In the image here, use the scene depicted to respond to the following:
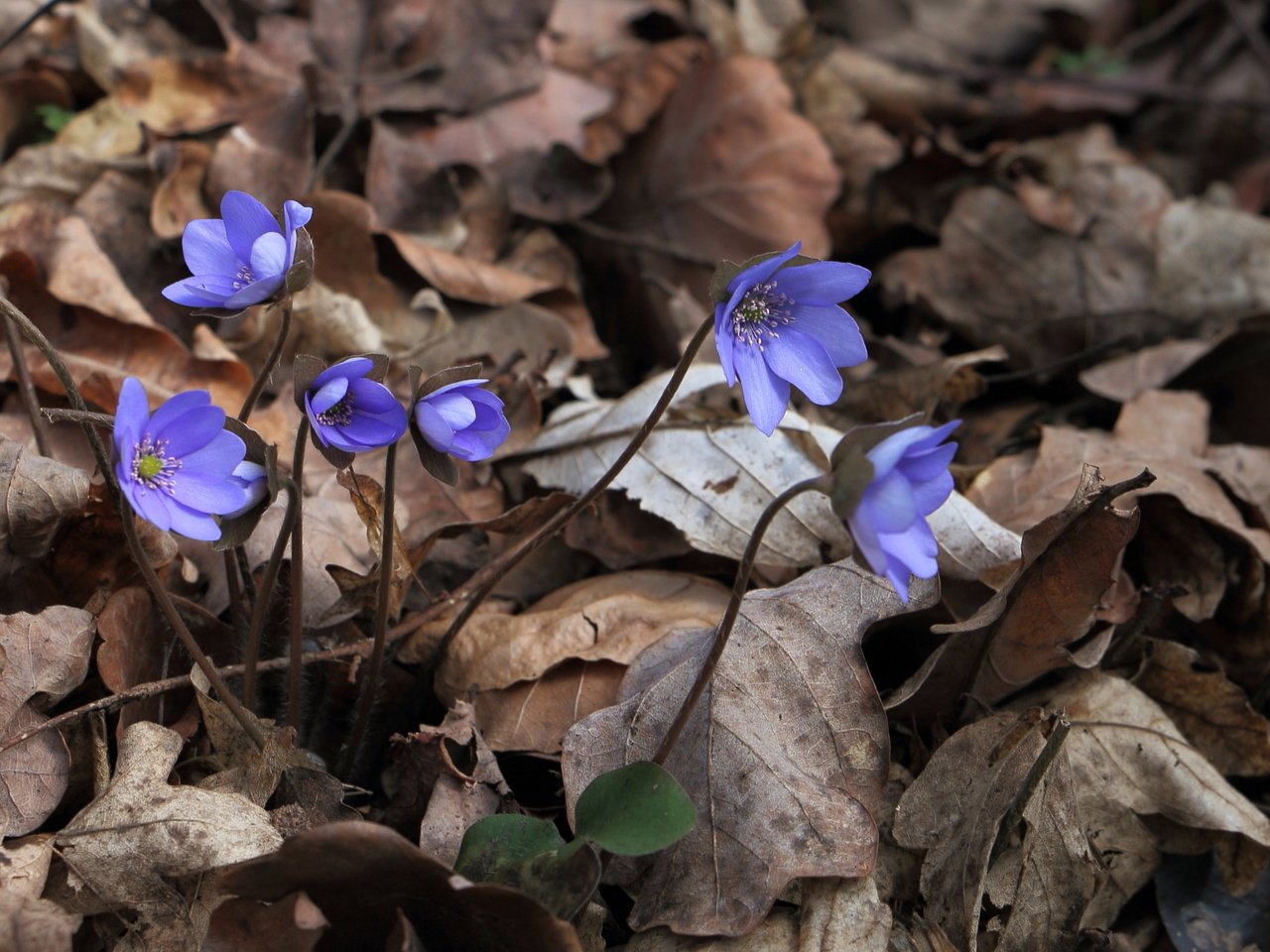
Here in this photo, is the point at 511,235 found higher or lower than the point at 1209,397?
higher

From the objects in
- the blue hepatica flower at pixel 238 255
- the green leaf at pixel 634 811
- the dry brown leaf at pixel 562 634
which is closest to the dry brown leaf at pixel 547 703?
the dry brown leaf at pixel 562 634

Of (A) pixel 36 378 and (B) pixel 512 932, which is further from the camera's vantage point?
(A) pixel 36 378

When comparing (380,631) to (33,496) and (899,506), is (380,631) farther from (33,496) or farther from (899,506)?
(899,506)

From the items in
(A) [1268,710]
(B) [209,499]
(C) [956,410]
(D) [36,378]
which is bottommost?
(A) [1268,710]

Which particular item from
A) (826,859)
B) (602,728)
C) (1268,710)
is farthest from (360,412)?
(1268,710)

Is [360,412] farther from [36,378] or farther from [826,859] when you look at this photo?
[36,378]

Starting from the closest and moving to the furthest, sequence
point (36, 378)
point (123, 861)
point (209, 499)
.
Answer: point (209, 499) → point (123, 861) → point (36, 378)

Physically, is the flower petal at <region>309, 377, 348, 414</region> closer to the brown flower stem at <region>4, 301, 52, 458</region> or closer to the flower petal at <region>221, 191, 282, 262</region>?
the flower petal at <region>221, 191, 282, 262</region>

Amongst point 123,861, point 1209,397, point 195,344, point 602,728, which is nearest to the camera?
point 123,861

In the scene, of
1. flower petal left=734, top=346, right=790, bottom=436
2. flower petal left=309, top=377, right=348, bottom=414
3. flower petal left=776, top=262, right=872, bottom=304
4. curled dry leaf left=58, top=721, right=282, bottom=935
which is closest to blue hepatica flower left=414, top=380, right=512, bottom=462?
flower petal left=309, top=377, right=348, bottom=414
